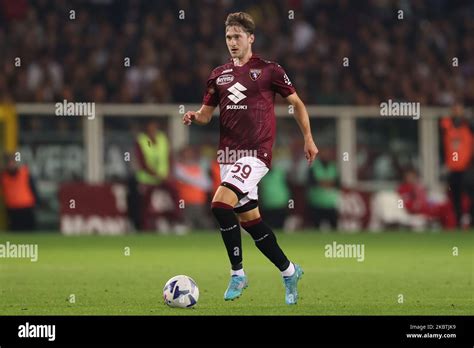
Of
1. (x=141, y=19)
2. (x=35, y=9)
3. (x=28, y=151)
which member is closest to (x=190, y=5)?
(x=141, y=19)

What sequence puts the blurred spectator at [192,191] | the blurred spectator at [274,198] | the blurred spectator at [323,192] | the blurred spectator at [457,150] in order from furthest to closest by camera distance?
the blurred spectator at [323,192]
the blurred spectator at [274,198]
the blurred spectator at [192,191]
the blurred spectator at [457,150]

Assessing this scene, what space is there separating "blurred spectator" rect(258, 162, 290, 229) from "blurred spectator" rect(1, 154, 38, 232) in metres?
4.21

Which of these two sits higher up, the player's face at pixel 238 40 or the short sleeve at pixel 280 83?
the player's face at pixel 238 40

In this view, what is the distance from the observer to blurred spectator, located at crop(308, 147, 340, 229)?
2447 cm

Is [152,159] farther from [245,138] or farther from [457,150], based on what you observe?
[245,138]

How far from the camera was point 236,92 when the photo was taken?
11.5 metres

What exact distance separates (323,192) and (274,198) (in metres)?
0.95

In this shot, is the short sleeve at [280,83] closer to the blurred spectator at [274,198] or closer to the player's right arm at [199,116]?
the player's right arm at [199,116]

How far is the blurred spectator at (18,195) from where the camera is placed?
23.1 metres

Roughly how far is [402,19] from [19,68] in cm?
859

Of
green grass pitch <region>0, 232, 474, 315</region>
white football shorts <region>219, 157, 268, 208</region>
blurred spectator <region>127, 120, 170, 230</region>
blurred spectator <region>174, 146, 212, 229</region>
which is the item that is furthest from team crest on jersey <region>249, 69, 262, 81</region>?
blurred spectator <region>174, 146, 212, 229</region>

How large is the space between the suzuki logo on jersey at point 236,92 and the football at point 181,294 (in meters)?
1.64

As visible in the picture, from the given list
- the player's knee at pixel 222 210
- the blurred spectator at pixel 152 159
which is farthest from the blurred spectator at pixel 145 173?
the player's knee at pixel 222 210

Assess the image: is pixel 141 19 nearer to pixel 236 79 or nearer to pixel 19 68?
pixel 19 68
